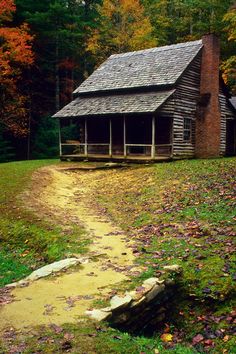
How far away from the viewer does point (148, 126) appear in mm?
28109

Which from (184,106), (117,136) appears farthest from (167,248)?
(117,136)

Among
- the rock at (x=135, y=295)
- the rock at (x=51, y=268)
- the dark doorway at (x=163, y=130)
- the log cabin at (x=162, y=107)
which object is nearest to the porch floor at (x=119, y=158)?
the log cabin at (x=162, y=107)

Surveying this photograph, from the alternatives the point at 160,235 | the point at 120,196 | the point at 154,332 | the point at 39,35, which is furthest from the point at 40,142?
the point at 154,332

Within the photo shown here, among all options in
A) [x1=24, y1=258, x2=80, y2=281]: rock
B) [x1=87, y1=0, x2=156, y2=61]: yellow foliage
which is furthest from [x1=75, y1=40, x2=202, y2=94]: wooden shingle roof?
[x1=24, y1=258, x2=80, y2=281]: rock

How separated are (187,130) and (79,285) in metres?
22.1

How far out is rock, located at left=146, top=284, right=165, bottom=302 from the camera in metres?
7.37

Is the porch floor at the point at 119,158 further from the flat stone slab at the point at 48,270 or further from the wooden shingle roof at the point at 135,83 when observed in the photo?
the flat stone slab at the point at 48,270

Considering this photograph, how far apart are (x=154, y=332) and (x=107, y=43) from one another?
42276mm

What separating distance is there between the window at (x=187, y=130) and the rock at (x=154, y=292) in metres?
21.4

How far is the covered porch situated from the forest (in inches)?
230

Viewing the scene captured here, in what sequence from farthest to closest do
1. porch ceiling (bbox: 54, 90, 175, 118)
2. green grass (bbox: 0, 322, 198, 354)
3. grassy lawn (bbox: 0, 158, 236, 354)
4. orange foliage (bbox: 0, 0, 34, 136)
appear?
orange foliage (bbox: 0, 0, 34, 136)
porch ceiling (bbox: 54, 90, 175, 118)
grassy lawn (bbox: 0, 158, 236, 354)
green grass (bbox: 0, 322, 198, 354)

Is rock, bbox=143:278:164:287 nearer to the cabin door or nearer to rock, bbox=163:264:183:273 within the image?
rock, bbox=163:264:183:273

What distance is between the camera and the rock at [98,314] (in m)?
6.46

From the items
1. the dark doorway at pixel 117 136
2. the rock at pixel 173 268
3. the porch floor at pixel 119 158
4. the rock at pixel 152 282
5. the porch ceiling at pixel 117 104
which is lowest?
the rock at pixel 152 282
